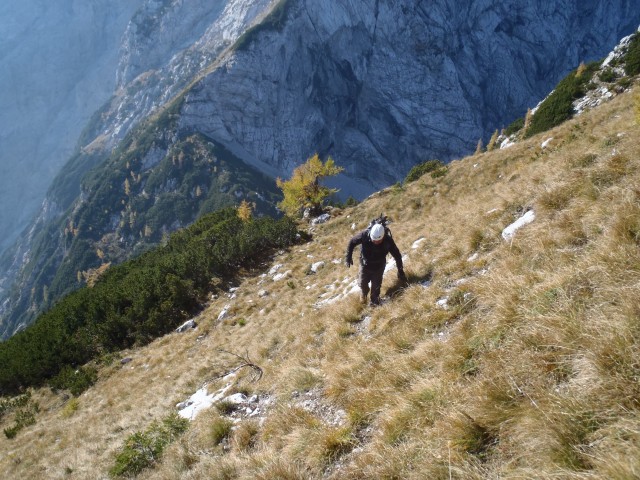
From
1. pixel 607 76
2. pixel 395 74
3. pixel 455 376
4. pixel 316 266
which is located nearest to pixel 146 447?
pixel 455 376

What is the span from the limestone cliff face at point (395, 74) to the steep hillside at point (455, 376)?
17623cm

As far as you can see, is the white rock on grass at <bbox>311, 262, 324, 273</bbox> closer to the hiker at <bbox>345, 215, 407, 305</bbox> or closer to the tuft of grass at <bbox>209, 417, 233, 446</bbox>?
the hiker at <bbox>345, 215, 407, 305</bbox>

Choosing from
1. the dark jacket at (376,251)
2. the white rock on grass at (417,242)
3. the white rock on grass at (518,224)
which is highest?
the dark jacket at (376,251)

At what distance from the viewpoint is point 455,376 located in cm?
382

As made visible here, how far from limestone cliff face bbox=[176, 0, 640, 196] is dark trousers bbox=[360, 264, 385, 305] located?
577ft

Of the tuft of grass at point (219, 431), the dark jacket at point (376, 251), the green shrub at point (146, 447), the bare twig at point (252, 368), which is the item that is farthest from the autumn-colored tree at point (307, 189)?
the tuft of grass at point (219, 431)

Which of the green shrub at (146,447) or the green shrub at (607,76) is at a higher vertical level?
the green shrub at (146,447)

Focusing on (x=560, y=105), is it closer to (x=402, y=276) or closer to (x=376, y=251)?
(x=376, y=251)

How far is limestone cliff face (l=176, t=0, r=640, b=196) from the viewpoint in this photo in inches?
6732

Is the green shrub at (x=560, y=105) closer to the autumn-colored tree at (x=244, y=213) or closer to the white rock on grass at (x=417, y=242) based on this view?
the white rock on grass at (x=417, y=242)

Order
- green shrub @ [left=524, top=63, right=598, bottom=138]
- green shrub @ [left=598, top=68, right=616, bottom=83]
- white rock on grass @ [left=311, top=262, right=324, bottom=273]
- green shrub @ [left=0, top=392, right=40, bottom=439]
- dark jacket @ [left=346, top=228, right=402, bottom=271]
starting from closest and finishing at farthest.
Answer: dark jacket @ [left=346, top=228, right=402, bottom=271], green shrub @ [left=0, top=392, right=40, bottom=439], white rock on grass @ [left=311, top=262, right=324, bottom=273], green shrub @ [left=598, top=68, right=616, bottom=83], green shrub @ [left=524, top=63, right=598, bottom=138]

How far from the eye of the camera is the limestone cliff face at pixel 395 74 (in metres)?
171

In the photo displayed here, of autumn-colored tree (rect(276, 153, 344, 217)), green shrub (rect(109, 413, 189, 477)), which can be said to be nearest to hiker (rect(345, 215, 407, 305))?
green shrub (rect(109, 413, 189, 477))

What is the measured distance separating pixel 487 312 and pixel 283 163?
18537 cm
